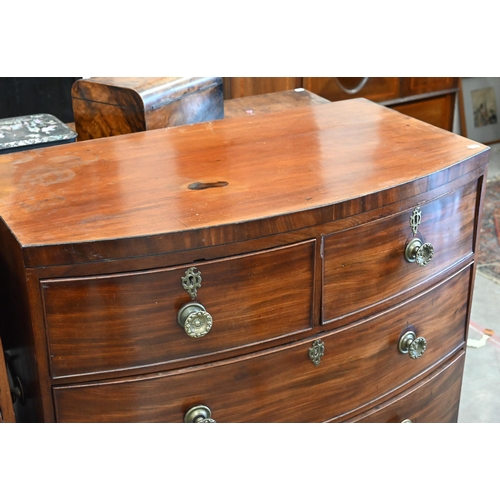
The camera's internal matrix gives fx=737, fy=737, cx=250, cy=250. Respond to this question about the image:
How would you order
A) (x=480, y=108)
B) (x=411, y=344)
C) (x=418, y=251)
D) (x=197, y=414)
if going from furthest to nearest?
(x=480, y=108), (x=411, y=344), (x=418, y=251), (x=197, y=414)

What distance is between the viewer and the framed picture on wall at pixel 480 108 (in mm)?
3875

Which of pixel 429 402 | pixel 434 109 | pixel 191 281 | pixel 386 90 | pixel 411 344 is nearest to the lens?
pixel 191 281

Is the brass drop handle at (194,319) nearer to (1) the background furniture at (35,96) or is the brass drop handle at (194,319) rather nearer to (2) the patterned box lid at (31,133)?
(2) the patterned box lid at (31,133)

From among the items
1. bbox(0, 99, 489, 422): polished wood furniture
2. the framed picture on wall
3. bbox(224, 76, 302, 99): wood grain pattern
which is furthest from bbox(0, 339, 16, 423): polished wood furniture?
the framed picture on wall

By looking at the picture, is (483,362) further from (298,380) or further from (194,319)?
(194,319)

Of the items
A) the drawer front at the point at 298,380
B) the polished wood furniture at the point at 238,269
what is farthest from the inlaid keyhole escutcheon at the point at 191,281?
the drawer front at the point at 298,380

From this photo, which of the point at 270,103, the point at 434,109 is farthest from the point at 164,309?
the point at 434,109

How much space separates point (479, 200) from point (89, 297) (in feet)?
2.64

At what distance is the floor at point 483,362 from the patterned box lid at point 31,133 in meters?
1.27

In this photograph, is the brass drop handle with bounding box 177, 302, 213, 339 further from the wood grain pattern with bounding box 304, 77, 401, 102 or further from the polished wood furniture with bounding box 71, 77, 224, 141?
the wood grain pattern with bounding box 304, 77, 401, 102

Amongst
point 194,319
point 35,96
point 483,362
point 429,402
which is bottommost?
point 483,362

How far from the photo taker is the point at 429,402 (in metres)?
1.57

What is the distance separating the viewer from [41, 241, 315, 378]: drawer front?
1.08 metres

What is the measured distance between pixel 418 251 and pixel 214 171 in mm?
392
